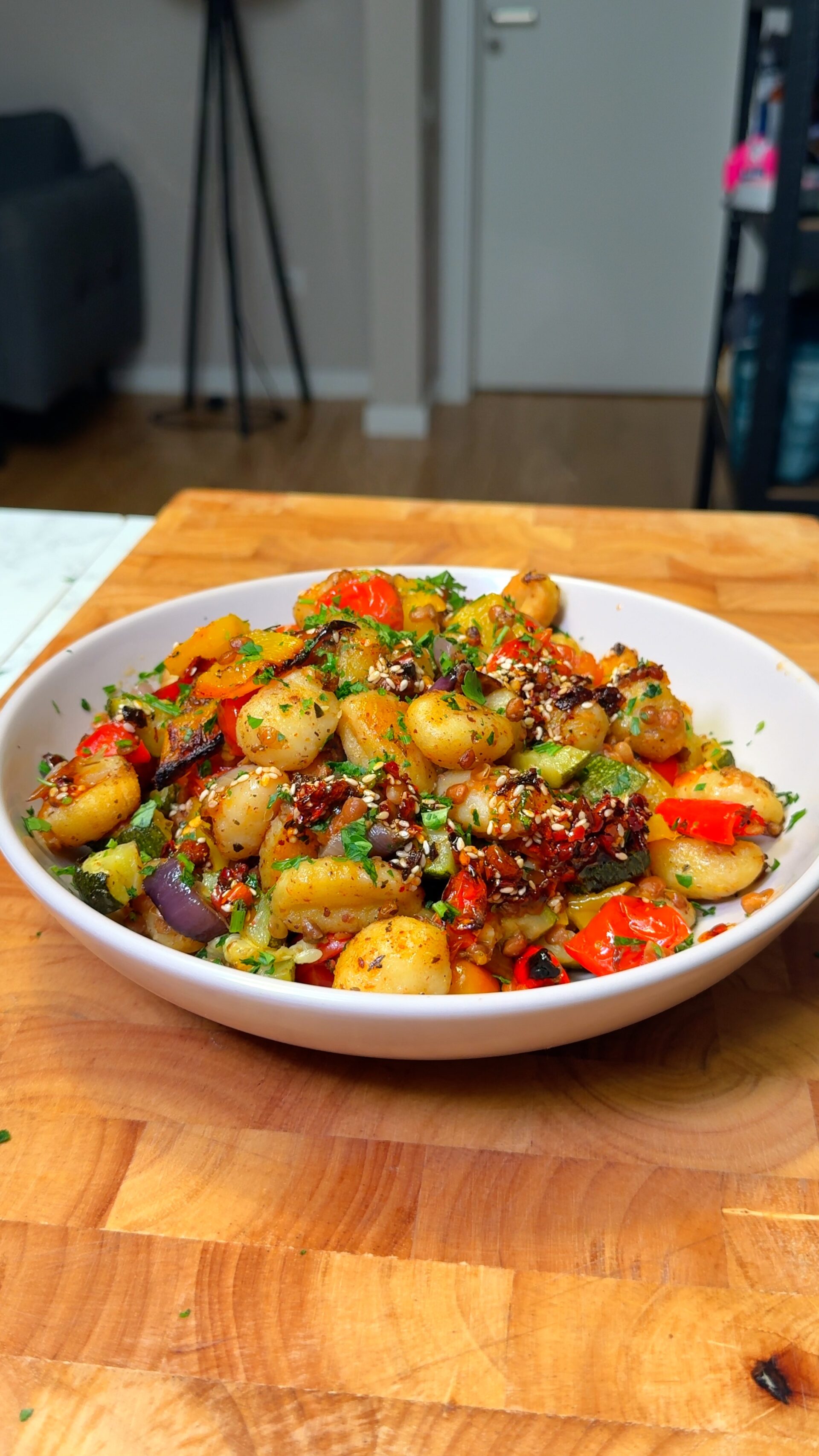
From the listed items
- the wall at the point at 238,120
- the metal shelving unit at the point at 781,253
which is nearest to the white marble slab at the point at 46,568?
the metal shelving unit at the point at 781,253

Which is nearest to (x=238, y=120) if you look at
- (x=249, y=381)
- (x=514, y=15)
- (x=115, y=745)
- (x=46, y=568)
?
(x=249, y=381)

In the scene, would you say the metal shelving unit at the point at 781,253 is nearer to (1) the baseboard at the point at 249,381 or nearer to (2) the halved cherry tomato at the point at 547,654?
(2) the halved cherry tomato at the point at 547,654

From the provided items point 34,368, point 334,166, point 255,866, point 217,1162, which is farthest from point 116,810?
point 334,166

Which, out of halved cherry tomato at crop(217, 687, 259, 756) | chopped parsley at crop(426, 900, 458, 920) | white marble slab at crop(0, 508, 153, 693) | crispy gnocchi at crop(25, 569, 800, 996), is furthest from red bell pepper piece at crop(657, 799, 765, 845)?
white marble slab at crop(0, 508, 153, 693)

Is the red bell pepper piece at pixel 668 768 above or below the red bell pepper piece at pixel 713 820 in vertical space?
below

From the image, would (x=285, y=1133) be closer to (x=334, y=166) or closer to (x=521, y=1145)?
(x=521, y=1145)

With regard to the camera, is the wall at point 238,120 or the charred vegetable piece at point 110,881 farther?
the wall at point 238,120

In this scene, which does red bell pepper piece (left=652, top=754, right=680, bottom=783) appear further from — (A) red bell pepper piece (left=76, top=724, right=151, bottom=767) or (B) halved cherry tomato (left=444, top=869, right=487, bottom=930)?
(A) red bell pepper piece (left=76, top=724, right=151, bottom=767)
